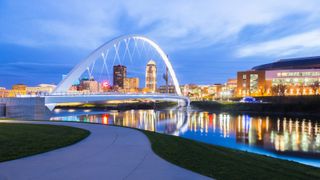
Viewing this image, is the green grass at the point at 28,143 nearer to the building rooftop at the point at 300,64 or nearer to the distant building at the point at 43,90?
the distant building at the point at 43,90

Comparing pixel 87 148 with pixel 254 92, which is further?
pixel 254 92

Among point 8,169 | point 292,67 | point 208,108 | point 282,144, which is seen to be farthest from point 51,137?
point 292,67

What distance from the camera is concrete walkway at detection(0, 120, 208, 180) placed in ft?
23.1

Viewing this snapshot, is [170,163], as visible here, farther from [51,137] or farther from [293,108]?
[293,108]

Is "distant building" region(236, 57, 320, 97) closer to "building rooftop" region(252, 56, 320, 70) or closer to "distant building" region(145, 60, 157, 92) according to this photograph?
"building rooftop" region(252, 56, 320, 70)

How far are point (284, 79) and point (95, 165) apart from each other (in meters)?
118

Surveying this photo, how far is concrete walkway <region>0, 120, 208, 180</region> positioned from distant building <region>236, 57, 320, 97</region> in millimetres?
102798

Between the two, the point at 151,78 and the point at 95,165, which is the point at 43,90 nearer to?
the point at 151,78

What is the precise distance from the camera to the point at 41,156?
9.15 meters

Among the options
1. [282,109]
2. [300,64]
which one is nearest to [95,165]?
[282,109]

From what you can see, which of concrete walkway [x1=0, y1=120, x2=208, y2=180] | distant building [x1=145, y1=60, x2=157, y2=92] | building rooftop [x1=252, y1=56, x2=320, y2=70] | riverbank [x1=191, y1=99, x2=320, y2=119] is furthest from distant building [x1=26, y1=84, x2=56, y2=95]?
building rooftop [x1=252, y1=56, x2=320, y2=70]

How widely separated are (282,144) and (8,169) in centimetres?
2173

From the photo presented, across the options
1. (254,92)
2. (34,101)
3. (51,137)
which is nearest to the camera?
(51,137)

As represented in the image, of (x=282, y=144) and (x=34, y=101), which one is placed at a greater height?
(x=34, y=101)
